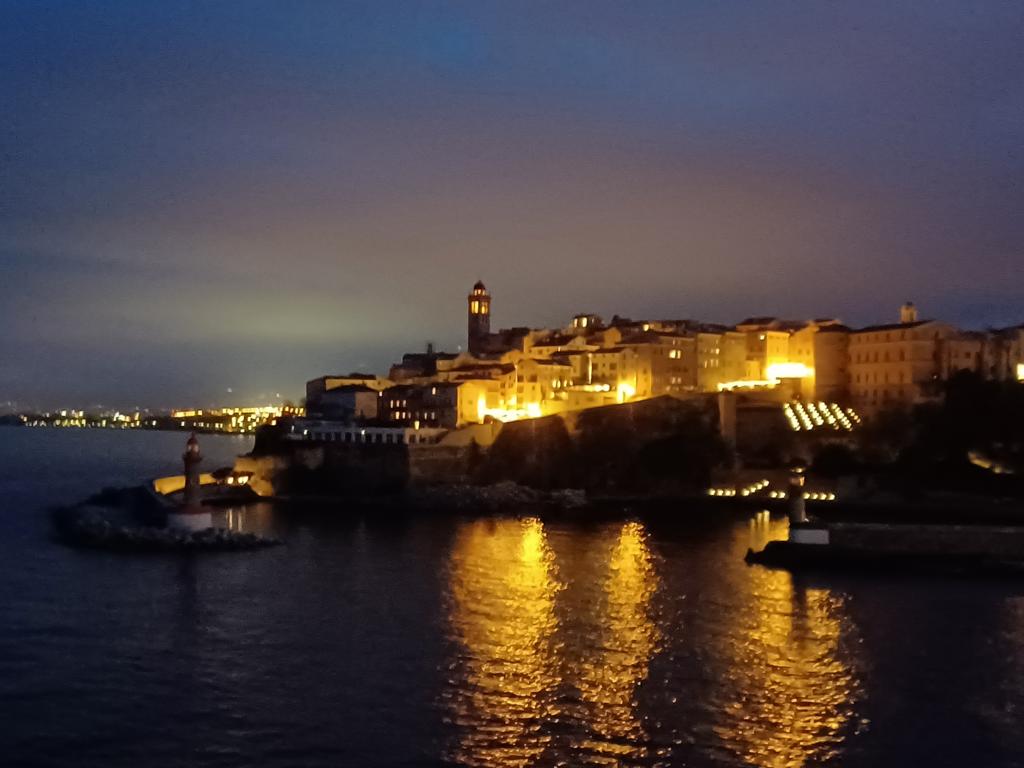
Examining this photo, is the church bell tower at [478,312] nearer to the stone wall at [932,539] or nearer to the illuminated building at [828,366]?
the illuminated building at [828,366]

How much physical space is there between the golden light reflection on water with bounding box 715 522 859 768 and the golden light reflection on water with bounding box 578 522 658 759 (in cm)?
82

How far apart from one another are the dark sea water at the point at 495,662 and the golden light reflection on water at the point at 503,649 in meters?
0.04

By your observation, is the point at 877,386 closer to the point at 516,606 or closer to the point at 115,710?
the point at 516,606

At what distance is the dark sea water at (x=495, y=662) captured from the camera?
877 centimetres

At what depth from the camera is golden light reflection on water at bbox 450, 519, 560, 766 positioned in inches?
348

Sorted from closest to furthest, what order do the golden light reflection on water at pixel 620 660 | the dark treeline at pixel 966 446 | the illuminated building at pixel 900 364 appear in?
the golden light reflection on water at pixel 620 660 < the dark treeline at pixel 966 446 < the illuminated building at pixel 900 364

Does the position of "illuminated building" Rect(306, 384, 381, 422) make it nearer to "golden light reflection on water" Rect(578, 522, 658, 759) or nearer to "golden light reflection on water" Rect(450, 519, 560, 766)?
"golden light reflection on water" Rect(450, 519, 560, 766)

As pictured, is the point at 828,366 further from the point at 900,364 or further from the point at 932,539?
Answer: the point at 932,539

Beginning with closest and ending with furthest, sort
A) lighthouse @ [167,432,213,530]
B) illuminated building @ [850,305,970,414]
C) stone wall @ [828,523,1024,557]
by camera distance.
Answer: stone wall @ [828,523,1024,557] → lighthouse @ [167,432,213,530] → illuminated building @ [850,305,970,414]

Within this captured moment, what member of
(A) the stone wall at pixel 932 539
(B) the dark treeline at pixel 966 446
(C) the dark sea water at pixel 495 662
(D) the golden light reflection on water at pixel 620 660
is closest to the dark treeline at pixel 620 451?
(B) the dark treeline at pixel 966 446

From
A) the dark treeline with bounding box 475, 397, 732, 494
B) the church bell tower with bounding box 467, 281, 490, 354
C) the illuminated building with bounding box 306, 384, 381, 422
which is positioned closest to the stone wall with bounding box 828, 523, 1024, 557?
the dark treeline with bounding box 475, 397, 732, 494

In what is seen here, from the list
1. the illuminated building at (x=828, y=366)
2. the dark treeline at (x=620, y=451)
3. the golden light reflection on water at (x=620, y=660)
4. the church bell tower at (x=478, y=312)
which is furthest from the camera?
the church bell tower at (x=478, y=312)

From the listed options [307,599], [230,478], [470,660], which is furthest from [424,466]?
[470,660]

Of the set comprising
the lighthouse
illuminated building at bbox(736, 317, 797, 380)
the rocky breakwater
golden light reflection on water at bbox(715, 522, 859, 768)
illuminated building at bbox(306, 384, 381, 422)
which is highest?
illuminated building at bbox(736, 317, 797, 380)
